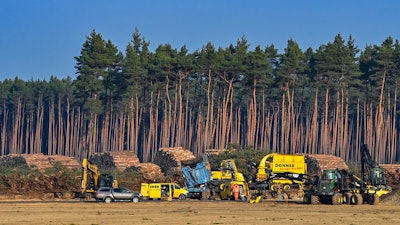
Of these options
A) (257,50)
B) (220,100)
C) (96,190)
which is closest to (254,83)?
(257,50)

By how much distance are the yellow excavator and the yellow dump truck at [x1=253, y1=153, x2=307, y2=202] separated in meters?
12.6

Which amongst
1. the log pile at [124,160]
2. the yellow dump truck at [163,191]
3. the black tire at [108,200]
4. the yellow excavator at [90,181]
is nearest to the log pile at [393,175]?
the yellow dump truck at [163,191]

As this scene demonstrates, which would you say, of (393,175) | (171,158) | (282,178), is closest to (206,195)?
(282,178)

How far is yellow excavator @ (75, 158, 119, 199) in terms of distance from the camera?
66500mm

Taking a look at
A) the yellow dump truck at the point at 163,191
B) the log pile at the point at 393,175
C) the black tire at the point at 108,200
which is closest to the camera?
the black tire at the point at 108,200

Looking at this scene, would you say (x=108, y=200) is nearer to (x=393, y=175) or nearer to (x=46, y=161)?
(x=393, y=175)

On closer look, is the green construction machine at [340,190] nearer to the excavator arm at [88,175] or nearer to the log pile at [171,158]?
the excavator arm at [88,175]

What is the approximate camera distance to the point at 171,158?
320 feet

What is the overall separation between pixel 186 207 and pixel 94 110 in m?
65.3

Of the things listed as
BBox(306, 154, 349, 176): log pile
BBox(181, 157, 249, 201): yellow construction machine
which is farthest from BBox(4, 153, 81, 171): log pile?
BBox(181, 157, 249, 201): yellow construction machine

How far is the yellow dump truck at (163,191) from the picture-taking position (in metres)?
67.8

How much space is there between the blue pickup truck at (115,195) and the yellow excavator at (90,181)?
3121 mm

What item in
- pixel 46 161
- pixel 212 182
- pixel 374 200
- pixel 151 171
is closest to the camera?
pixel 374 200

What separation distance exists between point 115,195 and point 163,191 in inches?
209
